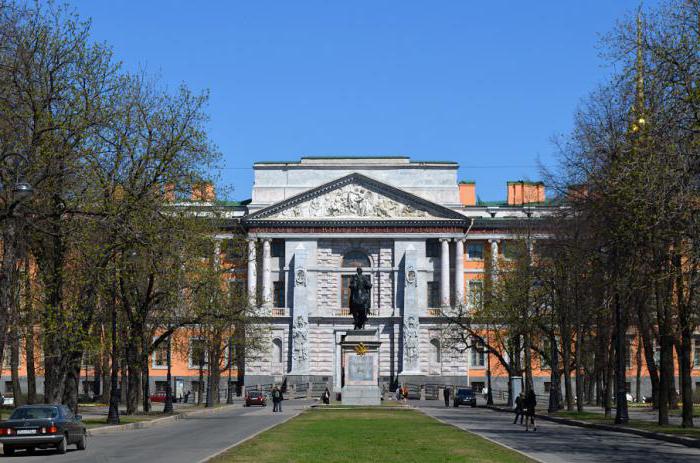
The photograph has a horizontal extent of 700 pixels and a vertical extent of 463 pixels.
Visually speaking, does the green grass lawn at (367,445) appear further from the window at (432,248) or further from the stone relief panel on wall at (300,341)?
the window at (432,248)

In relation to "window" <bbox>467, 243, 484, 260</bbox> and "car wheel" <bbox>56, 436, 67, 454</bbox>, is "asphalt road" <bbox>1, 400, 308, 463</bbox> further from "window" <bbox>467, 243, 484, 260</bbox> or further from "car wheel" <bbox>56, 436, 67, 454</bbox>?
"window" <bbox>467, 243, 484, 260</bbox>

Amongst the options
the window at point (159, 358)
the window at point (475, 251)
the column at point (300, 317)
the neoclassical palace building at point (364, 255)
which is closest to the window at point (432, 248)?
the neoclassical palace building at point (364, 255)

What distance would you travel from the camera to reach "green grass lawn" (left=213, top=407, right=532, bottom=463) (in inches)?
1179

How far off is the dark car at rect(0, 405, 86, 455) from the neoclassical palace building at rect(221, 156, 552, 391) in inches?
3370

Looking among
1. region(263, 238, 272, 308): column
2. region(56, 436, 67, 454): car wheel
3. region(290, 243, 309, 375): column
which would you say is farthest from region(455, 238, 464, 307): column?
region(56, 436, 67, 454): car wheel

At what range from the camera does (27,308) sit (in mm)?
49062

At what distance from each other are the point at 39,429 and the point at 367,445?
30.9 ft

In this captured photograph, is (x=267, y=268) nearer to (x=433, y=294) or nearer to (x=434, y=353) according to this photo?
(x=433, y=294)

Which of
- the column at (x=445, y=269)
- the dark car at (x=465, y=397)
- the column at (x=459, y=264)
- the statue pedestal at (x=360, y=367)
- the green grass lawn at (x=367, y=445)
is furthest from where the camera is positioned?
the column at (x=459, y=264)

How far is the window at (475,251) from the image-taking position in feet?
425

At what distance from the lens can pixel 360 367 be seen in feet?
240

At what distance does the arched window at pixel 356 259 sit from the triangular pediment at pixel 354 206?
4429 mm

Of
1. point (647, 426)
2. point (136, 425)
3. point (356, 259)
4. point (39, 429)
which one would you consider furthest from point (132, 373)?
point (356, 259)

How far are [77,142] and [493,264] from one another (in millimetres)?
56205
